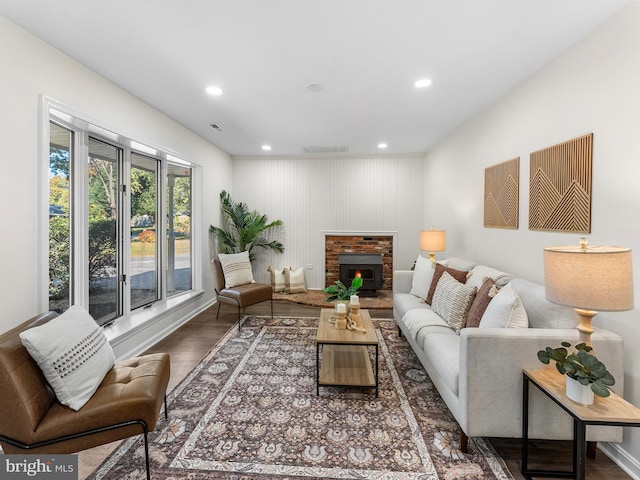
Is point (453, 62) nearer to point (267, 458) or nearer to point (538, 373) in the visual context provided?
point (538, 373)

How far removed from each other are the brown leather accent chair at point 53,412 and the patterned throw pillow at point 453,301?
2.19 metres

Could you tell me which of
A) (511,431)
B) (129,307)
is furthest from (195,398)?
(511,431)

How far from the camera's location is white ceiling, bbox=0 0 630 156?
172 cm

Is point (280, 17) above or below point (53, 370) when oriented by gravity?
above

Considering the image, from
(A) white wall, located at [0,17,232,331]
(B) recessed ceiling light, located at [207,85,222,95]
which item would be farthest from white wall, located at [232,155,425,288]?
(A) white wall, located at [0,17,232,331]

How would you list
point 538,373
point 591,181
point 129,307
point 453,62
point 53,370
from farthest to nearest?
point 129,307, point 453,62, point 591,181, point 538,373, point 53,370

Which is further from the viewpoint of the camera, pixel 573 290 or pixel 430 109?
pixel 430 109

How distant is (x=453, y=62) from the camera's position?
7.49ft

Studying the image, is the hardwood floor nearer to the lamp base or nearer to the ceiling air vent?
the lamp base

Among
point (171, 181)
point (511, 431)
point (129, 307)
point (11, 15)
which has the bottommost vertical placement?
point (511, 431)

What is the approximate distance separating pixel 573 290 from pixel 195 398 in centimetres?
253

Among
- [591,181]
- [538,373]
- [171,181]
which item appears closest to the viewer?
[538,373]

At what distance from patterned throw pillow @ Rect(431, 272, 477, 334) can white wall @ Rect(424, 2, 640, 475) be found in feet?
1.75

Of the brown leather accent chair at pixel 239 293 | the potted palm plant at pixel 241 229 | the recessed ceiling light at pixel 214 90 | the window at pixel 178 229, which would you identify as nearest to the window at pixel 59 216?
the recessed ceiling light at pixel 214 90
